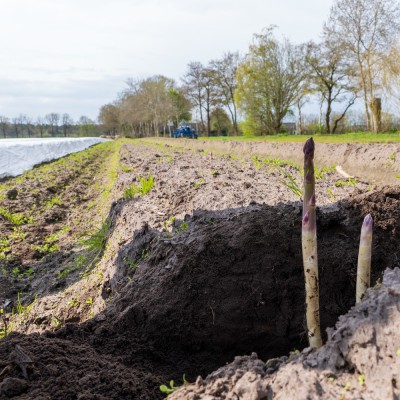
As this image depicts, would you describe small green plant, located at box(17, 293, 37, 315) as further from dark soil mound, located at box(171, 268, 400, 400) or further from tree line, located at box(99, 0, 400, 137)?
tree line, located at box(99, 0, 400, 137)

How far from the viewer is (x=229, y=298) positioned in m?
2.65

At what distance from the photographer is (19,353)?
6.36 feet

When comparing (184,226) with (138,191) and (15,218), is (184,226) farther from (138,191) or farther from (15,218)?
(15,218)

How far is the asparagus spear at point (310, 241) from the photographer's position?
5.39ft

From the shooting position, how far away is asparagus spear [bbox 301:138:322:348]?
1.64 m

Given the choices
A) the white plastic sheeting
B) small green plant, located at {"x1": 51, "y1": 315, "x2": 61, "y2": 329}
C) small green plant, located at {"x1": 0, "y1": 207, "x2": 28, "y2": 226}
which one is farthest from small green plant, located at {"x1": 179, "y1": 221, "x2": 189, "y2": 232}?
the white plastic sheeting

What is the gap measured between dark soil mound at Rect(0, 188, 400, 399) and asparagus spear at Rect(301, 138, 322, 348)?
757mm

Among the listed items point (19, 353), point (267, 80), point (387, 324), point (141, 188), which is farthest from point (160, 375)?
point (267, 80)

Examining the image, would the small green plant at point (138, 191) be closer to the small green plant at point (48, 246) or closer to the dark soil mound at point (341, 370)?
the small green plant at point (48, 246)

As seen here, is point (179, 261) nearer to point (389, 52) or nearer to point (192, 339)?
point (192, 339)

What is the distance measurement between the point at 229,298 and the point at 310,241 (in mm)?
1070

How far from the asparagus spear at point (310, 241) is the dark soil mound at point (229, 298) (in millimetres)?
757

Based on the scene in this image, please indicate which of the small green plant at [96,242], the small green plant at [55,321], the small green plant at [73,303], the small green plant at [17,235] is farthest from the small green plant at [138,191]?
the small green plant at [55,321]

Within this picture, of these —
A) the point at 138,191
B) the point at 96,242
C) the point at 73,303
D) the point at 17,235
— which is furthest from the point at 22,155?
the point at 73,303
